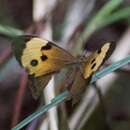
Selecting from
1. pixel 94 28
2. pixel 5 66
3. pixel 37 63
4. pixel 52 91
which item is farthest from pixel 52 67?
pixel 94 28

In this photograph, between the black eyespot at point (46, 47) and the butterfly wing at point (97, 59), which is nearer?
the butterfly wing at point (97, 59)

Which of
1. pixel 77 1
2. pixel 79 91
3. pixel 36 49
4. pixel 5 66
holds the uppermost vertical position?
pixel 77 1

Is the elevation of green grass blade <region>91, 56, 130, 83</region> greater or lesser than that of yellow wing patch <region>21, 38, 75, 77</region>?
lesser

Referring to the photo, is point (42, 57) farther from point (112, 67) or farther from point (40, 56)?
point (112, 67)

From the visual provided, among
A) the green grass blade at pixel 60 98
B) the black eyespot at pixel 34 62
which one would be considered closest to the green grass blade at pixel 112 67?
the green grass blade at pixel 60 98

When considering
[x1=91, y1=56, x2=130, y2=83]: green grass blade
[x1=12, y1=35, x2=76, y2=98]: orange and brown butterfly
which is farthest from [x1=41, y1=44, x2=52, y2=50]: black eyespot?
[x1=91, y1=56, x2=130, y2=83]: green grass blade

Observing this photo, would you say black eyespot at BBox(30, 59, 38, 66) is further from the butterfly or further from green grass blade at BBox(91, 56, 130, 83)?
green grass blade at BBox(91, 56, 130, 83)

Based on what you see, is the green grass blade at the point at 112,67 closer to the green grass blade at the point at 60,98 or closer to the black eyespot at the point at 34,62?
the green grass blade at the point at 60,98

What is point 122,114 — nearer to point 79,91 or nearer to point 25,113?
point 25,113
